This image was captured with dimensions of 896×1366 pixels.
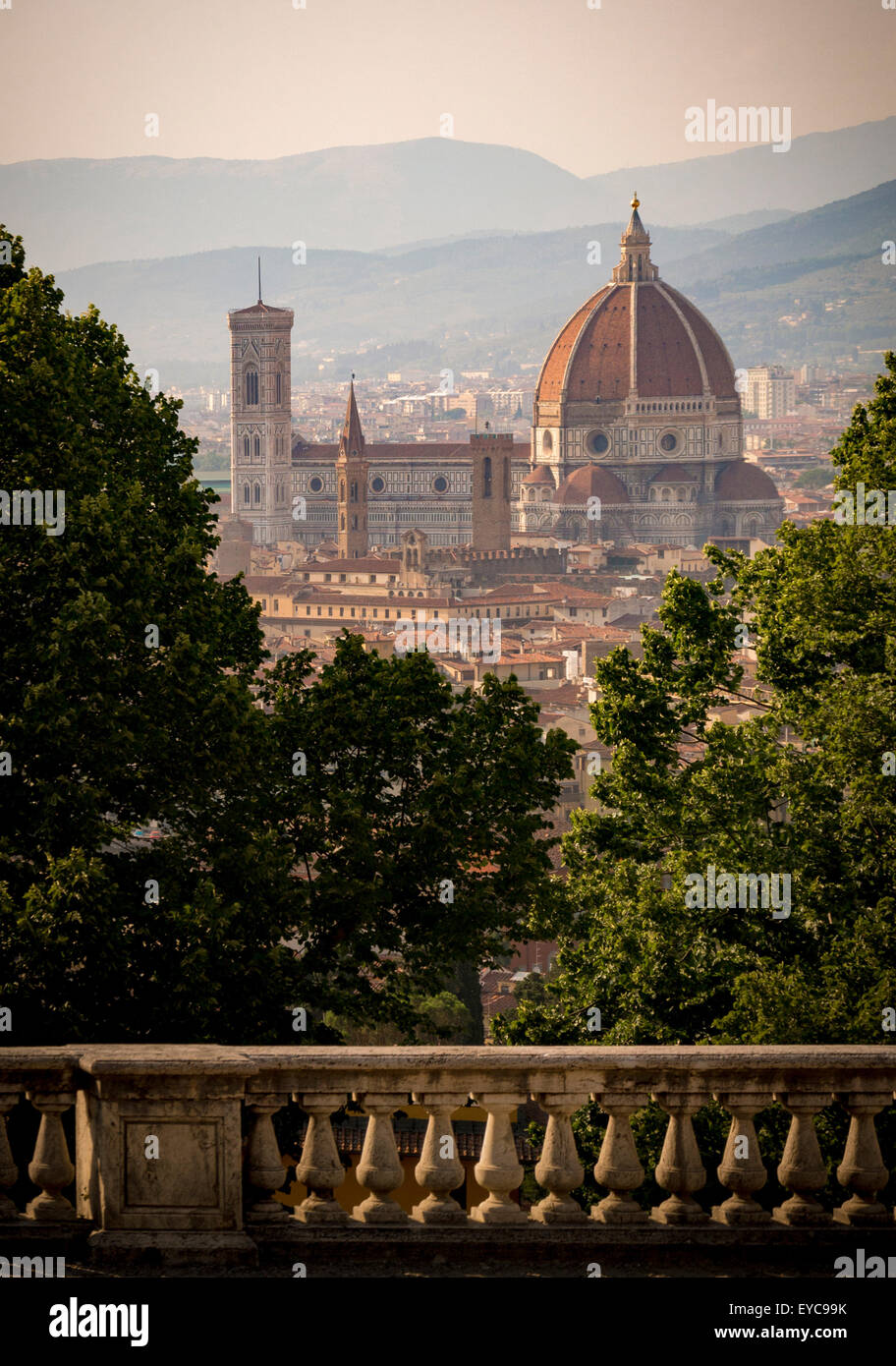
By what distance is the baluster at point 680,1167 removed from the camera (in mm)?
5559

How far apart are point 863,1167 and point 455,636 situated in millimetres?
101075

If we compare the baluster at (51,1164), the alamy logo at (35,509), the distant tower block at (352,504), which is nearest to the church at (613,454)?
the distant tower block at (352,504)

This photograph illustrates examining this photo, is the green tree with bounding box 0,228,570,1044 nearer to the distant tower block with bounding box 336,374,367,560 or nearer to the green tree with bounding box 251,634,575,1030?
the green tree with bounding box 251,634,575,1030

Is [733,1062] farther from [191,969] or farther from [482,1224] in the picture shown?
[191,969]

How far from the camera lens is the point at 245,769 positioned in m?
10.4

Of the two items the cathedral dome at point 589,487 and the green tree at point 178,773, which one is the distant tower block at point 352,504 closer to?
the cathedral dome at point 589,487

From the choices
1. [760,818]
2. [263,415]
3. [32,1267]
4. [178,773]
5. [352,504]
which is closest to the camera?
[32,1267]

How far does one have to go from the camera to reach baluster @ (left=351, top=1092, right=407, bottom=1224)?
547cm

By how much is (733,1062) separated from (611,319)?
566 feet

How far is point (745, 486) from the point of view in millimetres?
170250

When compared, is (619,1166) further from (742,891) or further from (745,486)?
(745,486)

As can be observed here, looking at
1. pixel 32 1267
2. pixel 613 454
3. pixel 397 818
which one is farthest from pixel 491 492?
pixel 32 1267
